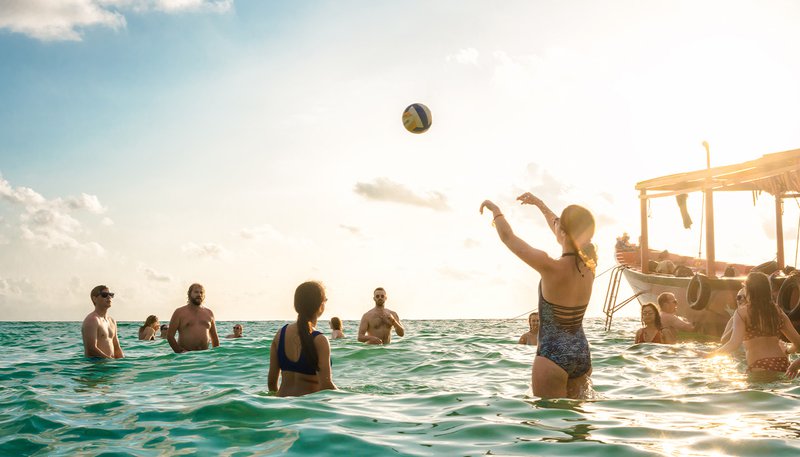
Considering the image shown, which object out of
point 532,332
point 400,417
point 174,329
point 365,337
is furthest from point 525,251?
point 532,332

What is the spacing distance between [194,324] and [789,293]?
49.4 feet

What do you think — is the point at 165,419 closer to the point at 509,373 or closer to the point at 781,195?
the point at 509,373

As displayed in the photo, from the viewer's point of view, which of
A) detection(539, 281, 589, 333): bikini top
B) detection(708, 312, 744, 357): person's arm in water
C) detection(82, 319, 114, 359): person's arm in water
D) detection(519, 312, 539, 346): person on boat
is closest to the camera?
detection(539, 281, 589, 333): bikini top

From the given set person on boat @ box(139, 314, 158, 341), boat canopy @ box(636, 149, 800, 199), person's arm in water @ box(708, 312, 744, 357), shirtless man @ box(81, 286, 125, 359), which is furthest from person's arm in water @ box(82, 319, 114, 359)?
boat canopy @ box(636, 149, 800, 199)

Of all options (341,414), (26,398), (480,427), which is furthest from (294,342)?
(26,398)

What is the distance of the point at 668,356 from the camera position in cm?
1360

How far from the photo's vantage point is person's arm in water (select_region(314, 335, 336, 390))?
7133 mm

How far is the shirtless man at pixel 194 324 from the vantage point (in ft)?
45.6

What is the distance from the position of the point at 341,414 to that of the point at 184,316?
27.5 feet

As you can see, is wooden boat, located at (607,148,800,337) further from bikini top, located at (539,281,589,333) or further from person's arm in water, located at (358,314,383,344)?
bikini top, located at (539,281,589,333)

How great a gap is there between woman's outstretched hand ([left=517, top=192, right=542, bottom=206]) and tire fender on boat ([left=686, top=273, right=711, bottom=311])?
54.7ft

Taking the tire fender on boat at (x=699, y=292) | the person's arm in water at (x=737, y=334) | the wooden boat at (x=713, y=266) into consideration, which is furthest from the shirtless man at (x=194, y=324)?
the tire fender on boat at (x=699, y=292)

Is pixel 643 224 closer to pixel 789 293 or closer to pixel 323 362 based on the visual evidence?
pixel 789 293

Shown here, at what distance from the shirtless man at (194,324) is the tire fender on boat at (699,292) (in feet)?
50.7
